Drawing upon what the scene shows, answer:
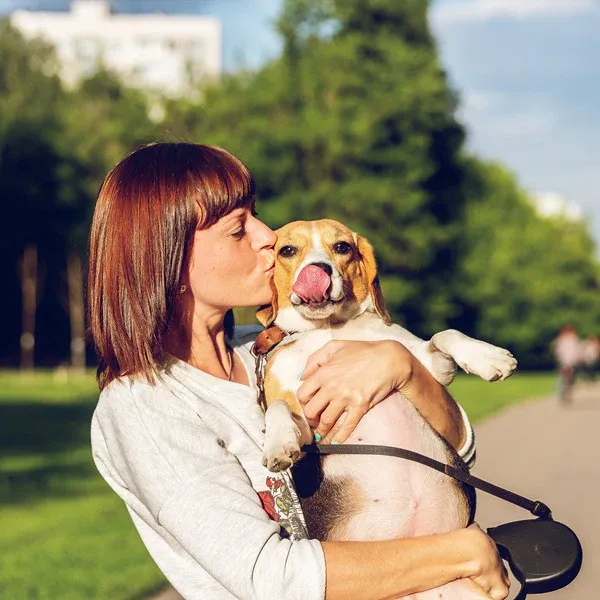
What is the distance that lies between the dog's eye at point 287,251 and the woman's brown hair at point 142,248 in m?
0.51

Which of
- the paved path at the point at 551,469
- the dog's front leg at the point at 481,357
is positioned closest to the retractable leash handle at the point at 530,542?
the dog's front leg at the point at 481,357

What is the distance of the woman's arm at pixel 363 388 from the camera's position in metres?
3.00

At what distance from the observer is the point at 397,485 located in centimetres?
299

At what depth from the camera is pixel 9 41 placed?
170 feet

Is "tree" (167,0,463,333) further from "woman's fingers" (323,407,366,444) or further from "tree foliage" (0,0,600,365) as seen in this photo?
"woman's fingers" (323,407,366,444)

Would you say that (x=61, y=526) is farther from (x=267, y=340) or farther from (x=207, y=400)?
(x=207, y=400)

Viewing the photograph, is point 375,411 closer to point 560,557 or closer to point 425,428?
point 425,428

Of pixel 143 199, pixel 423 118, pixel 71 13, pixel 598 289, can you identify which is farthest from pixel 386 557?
pixel 71 13

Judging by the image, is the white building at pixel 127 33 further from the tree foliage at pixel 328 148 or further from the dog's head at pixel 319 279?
the dog's head at pixel 319 279

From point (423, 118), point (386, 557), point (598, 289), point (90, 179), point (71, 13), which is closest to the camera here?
point (386, 557)

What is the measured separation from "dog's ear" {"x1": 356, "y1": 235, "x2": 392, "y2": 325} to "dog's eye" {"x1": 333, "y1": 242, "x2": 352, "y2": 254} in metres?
0.10

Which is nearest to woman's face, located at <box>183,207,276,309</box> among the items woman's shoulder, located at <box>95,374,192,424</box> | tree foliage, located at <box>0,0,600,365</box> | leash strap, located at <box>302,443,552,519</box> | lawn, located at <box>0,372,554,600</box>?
woman's shoulder, located at <box>95,374,192,424</box>

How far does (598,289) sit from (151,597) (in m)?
58.0

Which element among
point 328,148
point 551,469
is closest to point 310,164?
point 328,148
